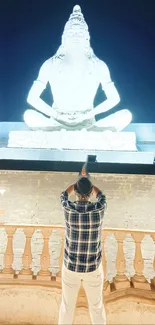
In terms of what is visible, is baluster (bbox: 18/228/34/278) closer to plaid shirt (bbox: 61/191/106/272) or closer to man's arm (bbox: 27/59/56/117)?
plaid shirt (bbox: 61/191/106/272)

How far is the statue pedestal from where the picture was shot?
4.99 meters

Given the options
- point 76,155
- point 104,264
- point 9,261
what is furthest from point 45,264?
point 76,155

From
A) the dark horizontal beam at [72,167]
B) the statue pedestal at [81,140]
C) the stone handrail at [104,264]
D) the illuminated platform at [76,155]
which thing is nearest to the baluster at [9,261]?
the stone handrail at [104,264]

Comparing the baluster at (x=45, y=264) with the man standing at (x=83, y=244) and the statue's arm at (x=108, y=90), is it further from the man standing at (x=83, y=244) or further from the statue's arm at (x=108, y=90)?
the statue's arm at (x=108, y=90)

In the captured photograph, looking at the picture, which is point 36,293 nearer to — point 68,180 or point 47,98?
point 68,180

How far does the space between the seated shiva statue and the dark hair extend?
3.76 m

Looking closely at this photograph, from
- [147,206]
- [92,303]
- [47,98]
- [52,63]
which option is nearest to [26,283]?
[92,303]

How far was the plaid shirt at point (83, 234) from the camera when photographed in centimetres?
178

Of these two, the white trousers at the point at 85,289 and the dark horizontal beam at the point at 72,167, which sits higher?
the dark horizontal beam at the point at 72,167

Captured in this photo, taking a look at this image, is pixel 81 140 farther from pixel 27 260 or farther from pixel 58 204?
pixel 27 260

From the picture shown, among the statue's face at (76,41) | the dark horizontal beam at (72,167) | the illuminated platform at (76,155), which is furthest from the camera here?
the statue's face at (76,41)

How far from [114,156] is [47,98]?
3.58 m

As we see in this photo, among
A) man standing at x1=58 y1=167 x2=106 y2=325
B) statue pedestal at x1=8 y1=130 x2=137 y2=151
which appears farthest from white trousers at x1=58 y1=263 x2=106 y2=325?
statue pedestal at x1=8 y1=130 x2=137 y2=151

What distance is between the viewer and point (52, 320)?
2.50 meters
